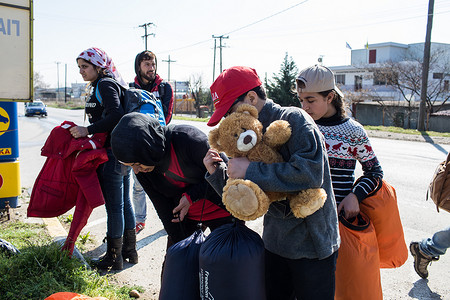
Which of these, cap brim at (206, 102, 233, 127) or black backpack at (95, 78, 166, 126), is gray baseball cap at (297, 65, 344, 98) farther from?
black backpack at (95, 78, 166, 126)

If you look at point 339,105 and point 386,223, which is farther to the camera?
point 339,105

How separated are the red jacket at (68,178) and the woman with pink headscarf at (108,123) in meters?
0.15

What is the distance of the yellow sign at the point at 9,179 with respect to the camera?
487 centimetres

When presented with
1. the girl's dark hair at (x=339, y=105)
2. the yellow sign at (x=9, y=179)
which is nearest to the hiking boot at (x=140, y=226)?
the yellow sign at (x=9, y=179)

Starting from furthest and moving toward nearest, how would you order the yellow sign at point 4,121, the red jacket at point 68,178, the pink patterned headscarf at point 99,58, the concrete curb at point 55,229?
the yellow sign at point 4,121 < the concrete curb at point 55,229 < the pink patterned headscarf at point 99,58 < the red jacket at point 68,178

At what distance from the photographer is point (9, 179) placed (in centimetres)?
492

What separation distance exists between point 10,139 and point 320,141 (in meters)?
4.54

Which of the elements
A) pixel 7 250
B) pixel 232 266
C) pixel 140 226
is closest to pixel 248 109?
pixel 232 266

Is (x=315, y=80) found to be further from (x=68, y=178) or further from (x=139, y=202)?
(x=139, y=202)

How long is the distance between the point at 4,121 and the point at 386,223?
15.1ft

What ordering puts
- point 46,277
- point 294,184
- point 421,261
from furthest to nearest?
point 421,261
point 46,277
point 294,184

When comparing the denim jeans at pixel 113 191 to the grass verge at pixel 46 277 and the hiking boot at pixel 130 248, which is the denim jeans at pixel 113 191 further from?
the grass verge at pixel 46 277

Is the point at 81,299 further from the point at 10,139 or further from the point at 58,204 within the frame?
the point at 10,139

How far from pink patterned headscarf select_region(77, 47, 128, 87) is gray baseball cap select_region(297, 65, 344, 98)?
79.2 inches
